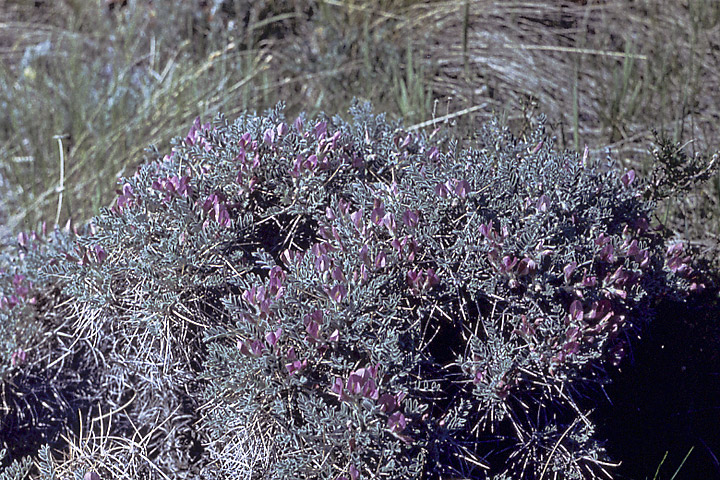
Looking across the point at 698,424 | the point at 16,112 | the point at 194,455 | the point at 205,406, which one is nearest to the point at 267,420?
the point at 205,406

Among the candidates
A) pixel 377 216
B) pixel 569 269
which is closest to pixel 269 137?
pixel 377 216

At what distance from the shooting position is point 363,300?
5.67 feet

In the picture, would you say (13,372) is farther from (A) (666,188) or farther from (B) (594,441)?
(A) (666,188)

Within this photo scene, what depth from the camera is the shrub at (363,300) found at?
1.71 m

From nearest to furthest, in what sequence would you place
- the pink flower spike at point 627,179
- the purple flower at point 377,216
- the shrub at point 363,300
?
the shrub at point 363,300, the purple flower at point 377,216, the pink flower spike at point 627,179

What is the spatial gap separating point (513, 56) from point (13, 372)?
3.08 meters

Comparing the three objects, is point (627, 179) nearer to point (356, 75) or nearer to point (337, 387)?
point (337, 387)

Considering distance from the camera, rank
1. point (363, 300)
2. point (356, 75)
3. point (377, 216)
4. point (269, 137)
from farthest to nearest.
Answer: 1. point (356, 75)
2. point (269, 137)
3. point (377, 216)
4. point (363, 300)

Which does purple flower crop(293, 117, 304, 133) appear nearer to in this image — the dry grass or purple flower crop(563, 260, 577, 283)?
purple flower crop(563, 260, 577, 283)

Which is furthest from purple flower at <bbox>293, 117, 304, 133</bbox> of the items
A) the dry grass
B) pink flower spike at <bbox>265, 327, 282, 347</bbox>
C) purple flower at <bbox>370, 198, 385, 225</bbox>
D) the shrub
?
the dry grass

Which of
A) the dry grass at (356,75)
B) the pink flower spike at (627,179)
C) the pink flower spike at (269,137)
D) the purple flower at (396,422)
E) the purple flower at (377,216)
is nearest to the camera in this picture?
the purple flower at (396,422)

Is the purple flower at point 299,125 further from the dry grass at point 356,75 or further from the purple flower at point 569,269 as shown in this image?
the dry grass at point 356,75

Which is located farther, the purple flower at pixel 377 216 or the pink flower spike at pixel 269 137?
the pink flower spike at pixel 269 137

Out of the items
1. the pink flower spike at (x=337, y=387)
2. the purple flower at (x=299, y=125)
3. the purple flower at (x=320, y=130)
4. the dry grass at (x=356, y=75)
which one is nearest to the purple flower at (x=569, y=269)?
the pink flower spike at (x=337, y=387)
